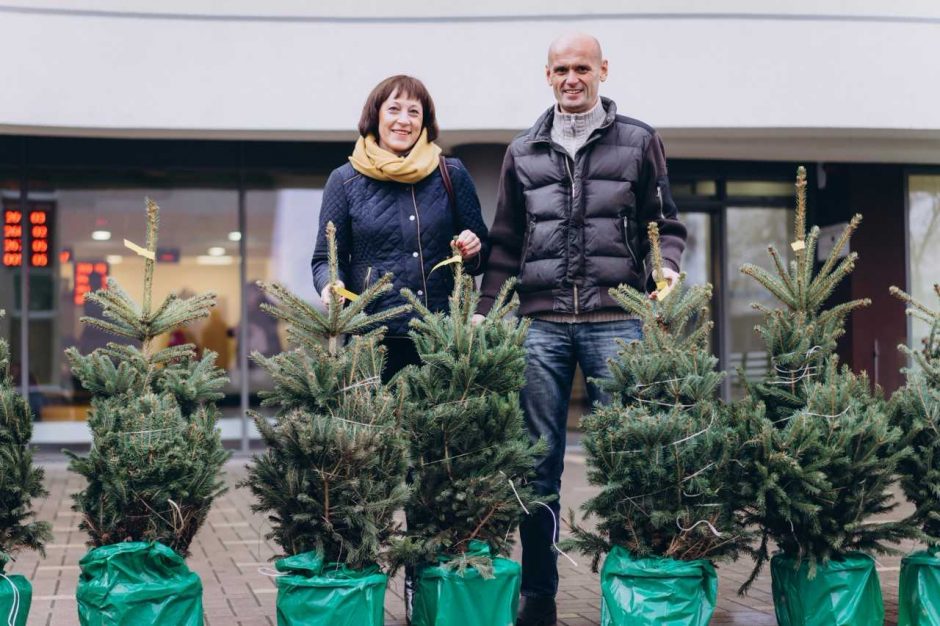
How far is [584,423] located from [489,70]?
20.9ft

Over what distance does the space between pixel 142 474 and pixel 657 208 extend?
2.33m

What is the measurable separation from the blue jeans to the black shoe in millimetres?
25

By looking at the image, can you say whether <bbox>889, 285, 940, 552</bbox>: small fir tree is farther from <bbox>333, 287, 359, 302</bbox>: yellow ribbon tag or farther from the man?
<bbox>333, 287, 359, 302</bbox>: yellow ribbon tag

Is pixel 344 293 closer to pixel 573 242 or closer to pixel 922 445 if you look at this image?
pixel 573 242

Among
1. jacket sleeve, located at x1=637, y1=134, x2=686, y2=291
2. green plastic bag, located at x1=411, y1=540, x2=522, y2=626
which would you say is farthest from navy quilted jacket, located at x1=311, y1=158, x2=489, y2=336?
green plastic bag, located at x1=411, y1=540, x2=522, y2=626

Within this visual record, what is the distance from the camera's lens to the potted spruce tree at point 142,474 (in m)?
3.99

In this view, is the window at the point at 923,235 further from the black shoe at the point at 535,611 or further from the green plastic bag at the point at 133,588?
the green plastic bag at the point at 133,588

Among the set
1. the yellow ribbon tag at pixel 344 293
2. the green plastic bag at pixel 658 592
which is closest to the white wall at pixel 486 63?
the yellow ribbon tag at pixel 344 293

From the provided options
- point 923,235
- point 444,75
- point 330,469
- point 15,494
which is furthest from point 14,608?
point 923,235

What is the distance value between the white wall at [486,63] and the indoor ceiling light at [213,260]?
1.73m

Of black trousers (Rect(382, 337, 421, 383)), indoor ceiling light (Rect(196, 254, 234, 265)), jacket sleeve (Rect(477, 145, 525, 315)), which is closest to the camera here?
black trousers (Rect(382, 337, 421, 383))

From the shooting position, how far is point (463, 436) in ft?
14.0

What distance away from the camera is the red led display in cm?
1127

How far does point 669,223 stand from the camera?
4805 millimetres
